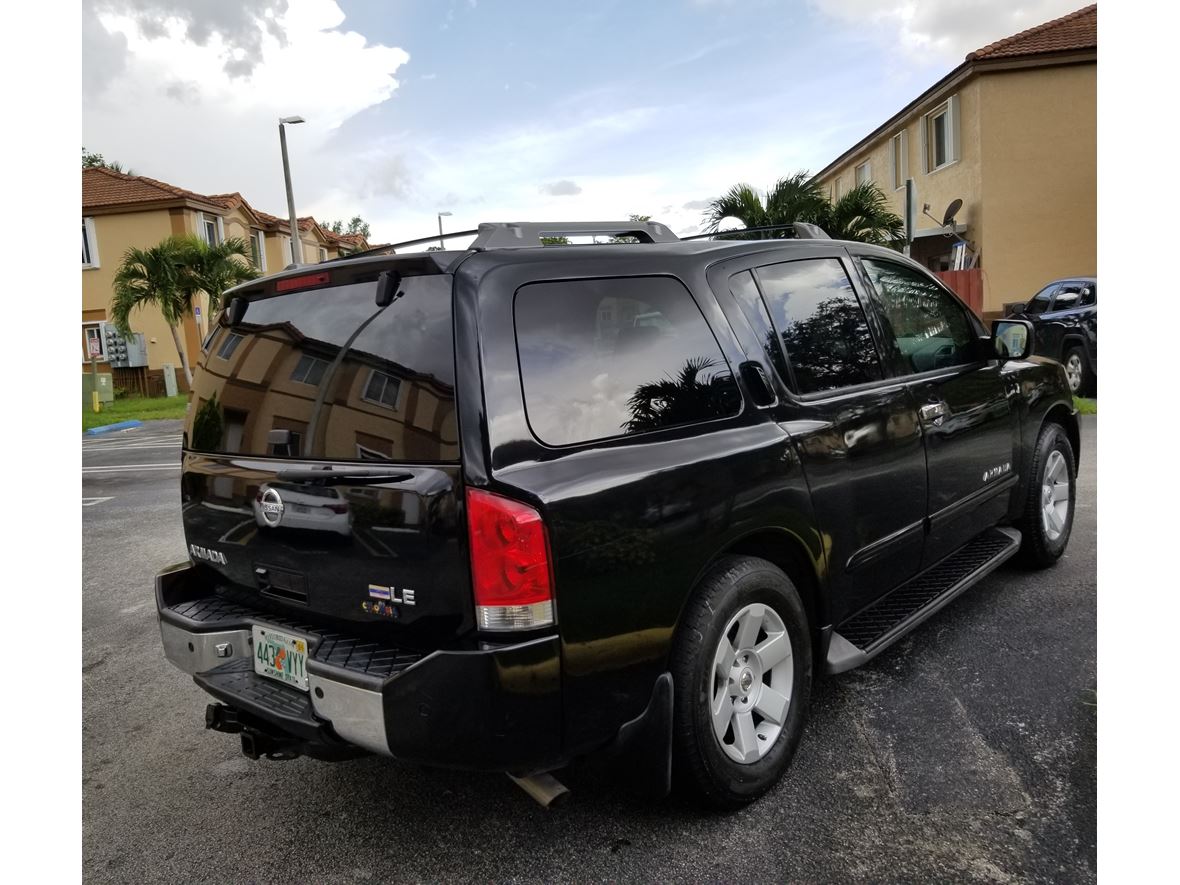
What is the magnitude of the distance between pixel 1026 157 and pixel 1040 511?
17.3m

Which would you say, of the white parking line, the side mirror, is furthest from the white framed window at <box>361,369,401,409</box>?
the white parking line

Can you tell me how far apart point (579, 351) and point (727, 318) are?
0.68 metres

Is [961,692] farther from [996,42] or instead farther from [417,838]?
[996,42]

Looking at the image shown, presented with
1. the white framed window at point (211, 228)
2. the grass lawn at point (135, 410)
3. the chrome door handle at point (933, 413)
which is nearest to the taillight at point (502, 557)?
the chrome door handle at point (933, 413)

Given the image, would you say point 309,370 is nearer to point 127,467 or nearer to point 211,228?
point 127,467

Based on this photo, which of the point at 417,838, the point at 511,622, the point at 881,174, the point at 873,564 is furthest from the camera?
the point at 881,174

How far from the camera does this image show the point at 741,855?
101 inches

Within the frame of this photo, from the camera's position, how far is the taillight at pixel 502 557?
2238 mm

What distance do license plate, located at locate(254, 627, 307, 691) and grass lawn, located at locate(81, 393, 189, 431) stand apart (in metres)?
18.1

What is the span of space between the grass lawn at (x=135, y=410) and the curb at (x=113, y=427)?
0.31 m

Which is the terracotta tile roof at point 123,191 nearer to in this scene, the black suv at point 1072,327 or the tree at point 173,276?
the tree at point 173,276

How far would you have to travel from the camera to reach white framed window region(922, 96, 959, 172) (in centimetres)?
2030

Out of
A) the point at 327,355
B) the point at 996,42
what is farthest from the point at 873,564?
the point at 996,42

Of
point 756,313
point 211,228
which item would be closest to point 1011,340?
point 756,313
